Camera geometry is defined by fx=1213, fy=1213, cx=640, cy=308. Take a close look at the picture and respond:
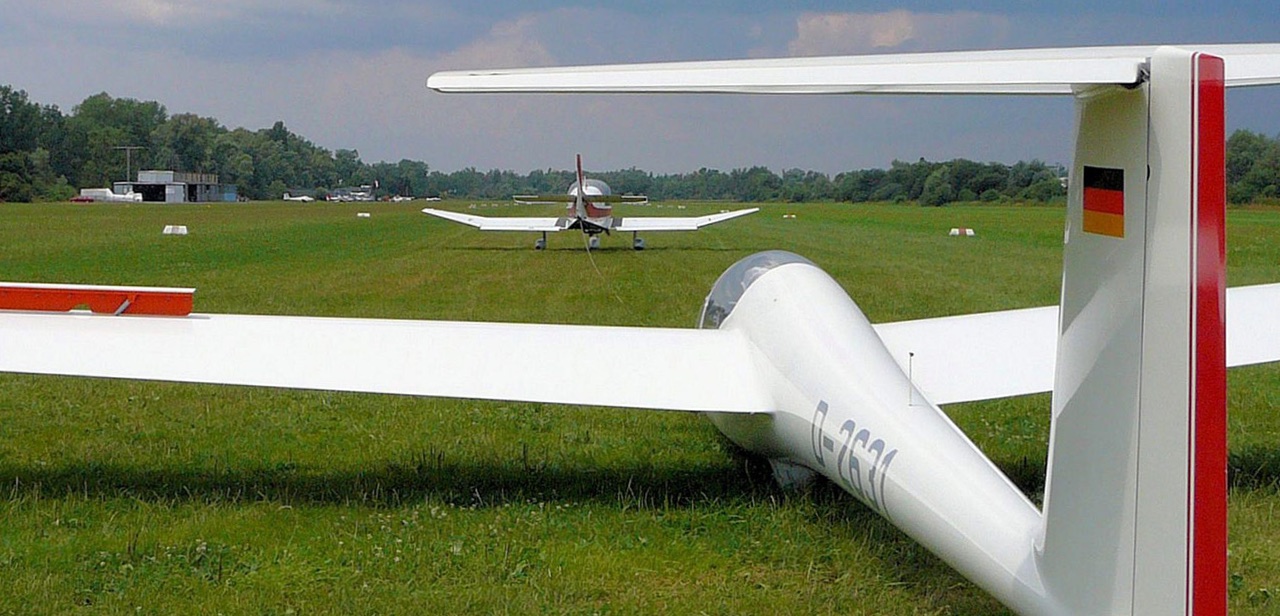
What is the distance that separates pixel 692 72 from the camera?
118 inches

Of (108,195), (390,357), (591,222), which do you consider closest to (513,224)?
(591,222)

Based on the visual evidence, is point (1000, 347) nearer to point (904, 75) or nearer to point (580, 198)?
point (904, 75)

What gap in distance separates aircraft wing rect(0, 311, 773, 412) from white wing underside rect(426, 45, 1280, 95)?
3249mm

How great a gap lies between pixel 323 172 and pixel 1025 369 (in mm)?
181070

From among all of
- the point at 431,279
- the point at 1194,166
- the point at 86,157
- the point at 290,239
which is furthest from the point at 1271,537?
the point at 86,157

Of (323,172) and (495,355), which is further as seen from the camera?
(323,172)

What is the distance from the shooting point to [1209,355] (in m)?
2.71

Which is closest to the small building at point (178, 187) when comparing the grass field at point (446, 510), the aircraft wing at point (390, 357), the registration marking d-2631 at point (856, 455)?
the grass field at point (446, 510)

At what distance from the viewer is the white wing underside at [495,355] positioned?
20.9ft

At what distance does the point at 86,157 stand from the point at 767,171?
92905 millimetres

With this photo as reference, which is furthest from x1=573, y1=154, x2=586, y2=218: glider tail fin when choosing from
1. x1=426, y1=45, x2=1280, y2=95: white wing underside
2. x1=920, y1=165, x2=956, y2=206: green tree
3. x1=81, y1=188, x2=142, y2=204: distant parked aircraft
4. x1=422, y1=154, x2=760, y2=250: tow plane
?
x1=81, y1=188, x2=142, y2=204: distant parked aircraft

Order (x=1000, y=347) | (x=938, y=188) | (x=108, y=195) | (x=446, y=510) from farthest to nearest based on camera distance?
(x=108, y=195)
(x=938, y=188)
(x=1000, y=347)
(x=446, y=510)

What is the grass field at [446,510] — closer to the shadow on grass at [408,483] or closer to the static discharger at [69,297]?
the shadow on grass at [408,483]

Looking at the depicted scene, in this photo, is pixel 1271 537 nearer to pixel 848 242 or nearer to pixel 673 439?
pixel 673 439
